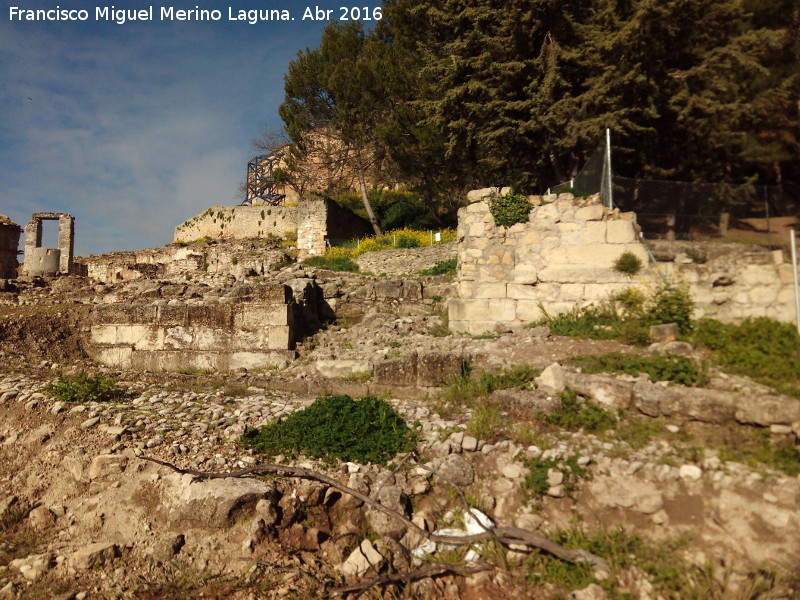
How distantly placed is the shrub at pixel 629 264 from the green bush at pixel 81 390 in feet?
27.3

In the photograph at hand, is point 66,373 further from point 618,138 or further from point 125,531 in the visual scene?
point 618,138

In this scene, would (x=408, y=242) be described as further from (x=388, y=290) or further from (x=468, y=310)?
(x=468, y=310)

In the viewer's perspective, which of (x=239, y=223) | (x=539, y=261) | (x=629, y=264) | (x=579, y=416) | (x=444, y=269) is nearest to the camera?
(x=579, y=416)

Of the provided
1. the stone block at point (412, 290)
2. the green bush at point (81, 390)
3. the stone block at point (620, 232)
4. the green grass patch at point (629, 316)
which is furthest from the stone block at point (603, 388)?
the green bush at point (81, 390)

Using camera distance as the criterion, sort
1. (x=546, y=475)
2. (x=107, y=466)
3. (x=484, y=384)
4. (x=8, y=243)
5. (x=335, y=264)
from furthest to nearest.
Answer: (x=8, y=243) < (x=335, y=264) < (x=484, y=384) < (x=107, y=466) < (x=546, y=475)

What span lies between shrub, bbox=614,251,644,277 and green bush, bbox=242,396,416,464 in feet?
15.7

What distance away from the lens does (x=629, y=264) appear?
23.9ft

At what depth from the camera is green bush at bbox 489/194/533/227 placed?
834 centimetres

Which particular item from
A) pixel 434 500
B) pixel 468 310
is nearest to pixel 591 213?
A: pixel 468 310

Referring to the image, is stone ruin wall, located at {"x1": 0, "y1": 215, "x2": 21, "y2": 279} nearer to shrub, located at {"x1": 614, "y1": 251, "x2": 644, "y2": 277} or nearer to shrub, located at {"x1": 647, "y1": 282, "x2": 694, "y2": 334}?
shrub, located at {"x1": 614, "y1": 251, "x2": 644, "y2": 277}

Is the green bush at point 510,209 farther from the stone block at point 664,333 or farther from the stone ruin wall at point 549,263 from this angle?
the stone block at point 664,333

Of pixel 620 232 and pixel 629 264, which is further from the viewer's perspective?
pixel 620 232

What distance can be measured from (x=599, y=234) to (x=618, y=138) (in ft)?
17.5

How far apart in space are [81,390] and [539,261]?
764 cm
